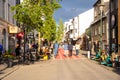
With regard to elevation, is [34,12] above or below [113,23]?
above

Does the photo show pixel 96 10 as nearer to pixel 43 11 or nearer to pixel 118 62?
pixel 43 11

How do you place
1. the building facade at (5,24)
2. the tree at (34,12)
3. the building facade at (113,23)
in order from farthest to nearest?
the building facade at (113,23), the building facade at (5,24), the tree at (34,12)

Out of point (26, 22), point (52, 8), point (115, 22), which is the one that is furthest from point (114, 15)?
point (26, 22)

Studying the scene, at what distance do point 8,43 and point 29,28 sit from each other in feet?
27.0

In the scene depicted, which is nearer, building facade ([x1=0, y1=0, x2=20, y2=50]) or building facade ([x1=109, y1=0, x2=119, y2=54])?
building facade ([x1=0, y1=0, x2=20, y2=50])

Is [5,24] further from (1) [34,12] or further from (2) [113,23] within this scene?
(2) [113,23]

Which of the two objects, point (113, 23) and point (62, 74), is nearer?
point (62, 74)

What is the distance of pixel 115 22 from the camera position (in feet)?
141

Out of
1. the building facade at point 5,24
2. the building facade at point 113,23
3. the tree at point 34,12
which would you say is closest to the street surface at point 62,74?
the tree at point 34,12

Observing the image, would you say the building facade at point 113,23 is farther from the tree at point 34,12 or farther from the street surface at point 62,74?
the street surface at point 62,74

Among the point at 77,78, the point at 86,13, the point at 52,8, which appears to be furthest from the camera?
Result: the point at 86,13

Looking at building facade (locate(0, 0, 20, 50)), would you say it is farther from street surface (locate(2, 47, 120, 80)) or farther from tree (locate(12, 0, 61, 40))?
street surface (locate(2, 47, 120, 80))

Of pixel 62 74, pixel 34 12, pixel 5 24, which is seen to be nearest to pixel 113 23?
pixel 5 24

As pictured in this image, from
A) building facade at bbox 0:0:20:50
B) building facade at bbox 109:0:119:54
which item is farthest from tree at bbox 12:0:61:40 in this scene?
building facade at bbox 109:0:119:54
